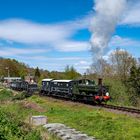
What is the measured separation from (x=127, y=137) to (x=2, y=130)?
263 inches

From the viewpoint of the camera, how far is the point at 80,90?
134ft

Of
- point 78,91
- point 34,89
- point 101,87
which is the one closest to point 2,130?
point 101,87

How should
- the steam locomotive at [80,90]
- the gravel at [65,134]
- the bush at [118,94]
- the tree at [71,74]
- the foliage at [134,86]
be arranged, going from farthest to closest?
the tree at [71,74] → the foliage at [134,86] → the bush at [118,94] → the steam locomotive at [80,90] → the gravel at [65,134]

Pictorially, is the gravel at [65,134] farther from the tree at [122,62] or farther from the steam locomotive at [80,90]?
the tree at [122,62]

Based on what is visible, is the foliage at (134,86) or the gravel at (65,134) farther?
the foliage at (134,86)

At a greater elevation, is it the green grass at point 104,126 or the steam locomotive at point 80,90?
the steam locomotive at point 80,90

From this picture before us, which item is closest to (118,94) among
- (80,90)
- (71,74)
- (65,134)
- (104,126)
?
(80,90)

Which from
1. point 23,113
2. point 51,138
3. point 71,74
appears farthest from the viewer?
point 71,74

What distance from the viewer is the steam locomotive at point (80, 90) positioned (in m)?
36.7

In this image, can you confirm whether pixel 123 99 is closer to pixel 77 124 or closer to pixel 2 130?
pixel 77 124

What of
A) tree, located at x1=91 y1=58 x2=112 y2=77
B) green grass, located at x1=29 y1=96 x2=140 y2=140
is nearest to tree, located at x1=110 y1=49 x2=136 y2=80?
tree, located at x1=91 y1=58 x2=112 y2=77

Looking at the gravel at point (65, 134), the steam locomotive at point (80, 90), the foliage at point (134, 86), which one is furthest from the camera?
the foliage at point (134, 86)

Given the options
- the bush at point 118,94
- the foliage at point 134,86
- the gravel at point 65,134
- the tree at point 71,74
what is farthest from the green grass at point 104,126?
the tree at point 71,74

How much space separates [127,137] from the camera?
58.3 ft
